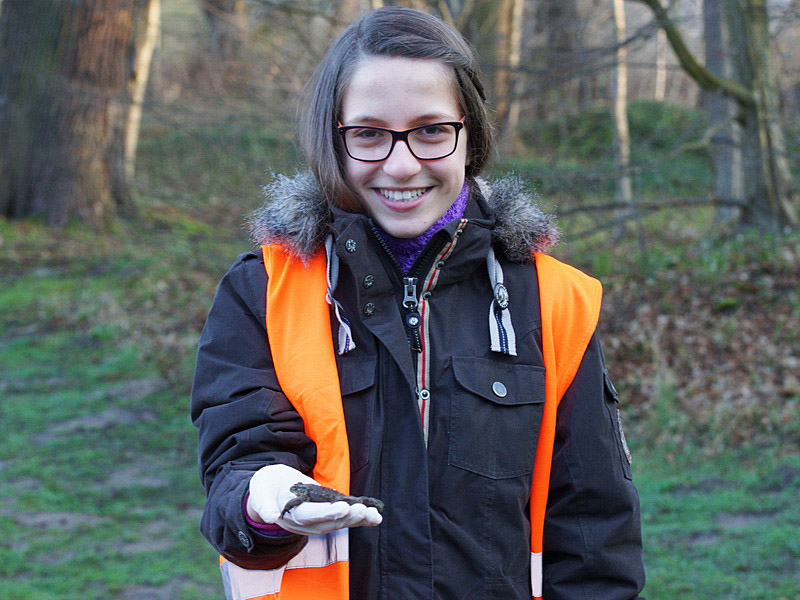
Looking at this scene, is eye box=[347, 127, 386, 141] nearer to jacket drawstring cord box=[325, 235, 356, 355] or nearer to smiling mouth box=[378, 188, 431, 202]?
smiling mouth box=[378, 188, 431, 202]

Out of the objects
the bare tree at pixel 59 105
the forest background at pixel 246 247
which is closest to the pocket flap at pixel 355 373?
the forest background at pixel 246 247

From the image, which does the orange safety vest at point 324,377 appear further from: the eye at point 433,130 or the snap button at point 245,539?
the eye at point 433,130

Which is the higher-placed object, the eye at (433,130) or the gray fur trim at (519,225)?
the eye at (433,130)

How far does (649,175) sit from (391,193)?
27.9 ft

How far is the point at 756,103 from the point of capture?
792 centimetres

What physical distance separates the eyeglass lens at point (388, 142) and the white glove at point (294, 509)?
2.25ft

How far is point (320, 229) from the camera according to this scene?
6.51 feet

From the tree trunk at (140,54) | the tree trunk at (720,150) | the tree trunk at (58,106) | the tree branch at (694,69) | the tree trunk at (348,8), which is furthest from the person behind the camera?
the tree trunk at (140,54)

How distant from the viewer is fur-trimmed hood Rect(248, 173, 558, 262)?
1.98 metres

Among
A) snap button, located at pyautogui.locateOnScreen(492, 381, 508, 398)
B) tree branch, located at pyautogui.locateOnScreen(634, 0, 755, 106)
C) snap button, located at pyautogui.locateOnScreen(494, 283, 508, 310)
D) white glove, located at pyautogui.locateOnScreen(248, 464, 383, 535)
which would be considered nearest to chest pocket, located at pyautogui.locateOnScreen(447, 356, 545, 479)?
snap button, located at pyautogui.locateOnScreen(492, 381, 508, 398)

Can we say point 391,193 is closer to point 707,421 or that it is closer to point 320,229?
point 320,229

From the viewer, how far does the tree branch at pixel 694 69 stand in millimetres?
7062

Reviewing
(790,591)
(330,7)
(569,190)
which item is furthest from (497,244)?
(330,7)

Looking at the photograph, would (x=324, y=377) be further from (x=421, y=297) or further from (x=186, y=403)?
(x=186, y=403)
